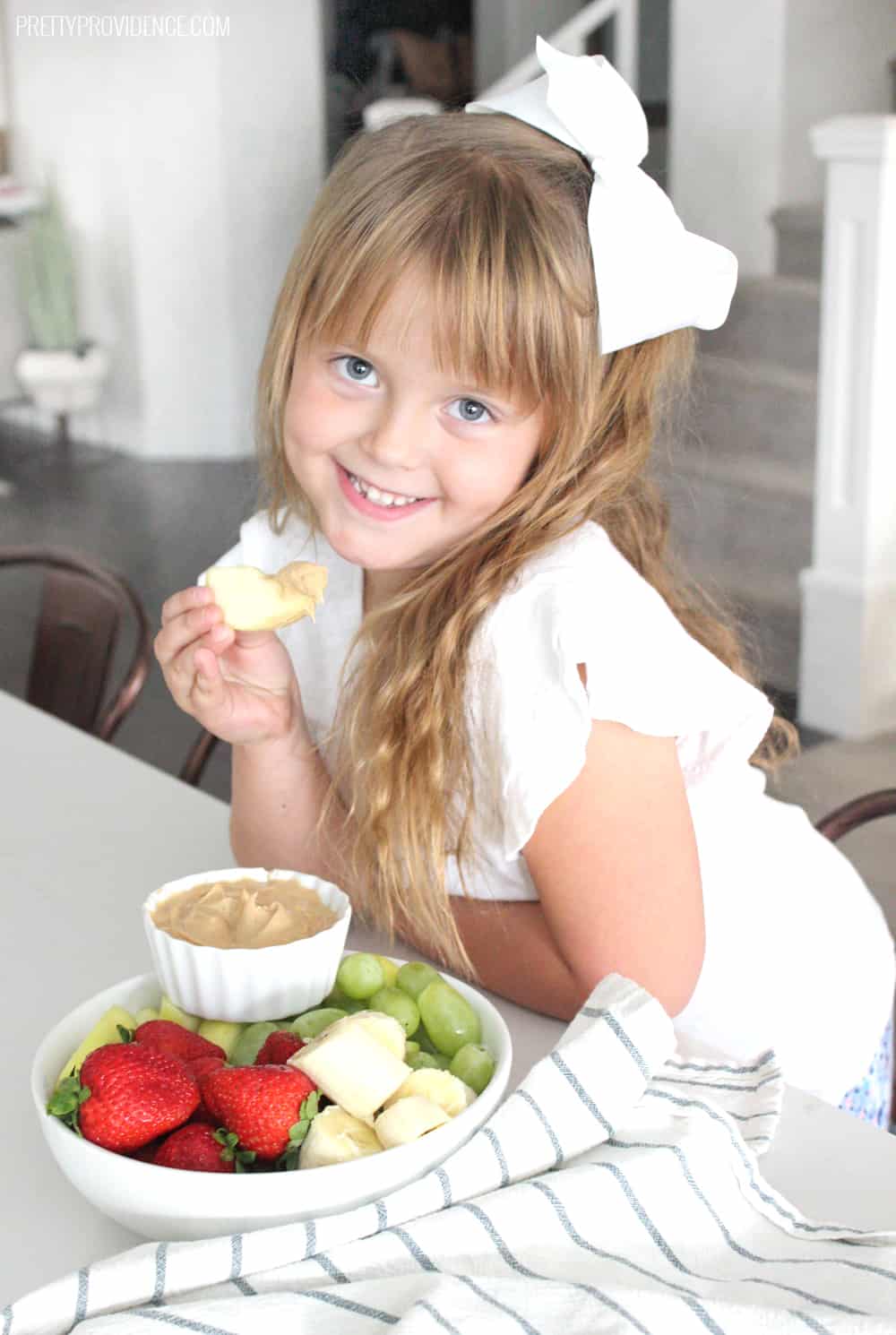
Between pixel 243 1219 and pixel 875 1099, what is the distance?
0.73 m

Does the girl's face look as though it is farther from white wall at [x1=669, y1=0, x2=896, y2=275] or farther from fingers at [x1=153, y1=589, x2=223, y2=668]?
white wall at [x1=669, y1=0, x2=896, y2=275]

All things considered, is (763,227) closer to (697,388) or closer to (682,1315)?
(697,388)

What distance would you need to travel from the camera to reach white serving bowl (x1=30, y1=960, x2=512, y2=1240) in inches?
28.7

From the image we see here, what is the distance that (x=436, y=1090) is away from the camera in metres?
0.78

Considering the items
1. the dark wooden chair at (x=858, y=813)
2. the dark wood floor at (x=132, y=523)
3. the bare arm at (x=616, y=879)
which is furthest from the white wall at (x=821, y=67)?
the bare arm at (x=616, y=879)

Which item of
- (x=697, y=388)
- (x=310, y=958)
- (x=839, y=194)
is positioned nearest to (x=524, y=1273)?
(x=310, y=958)

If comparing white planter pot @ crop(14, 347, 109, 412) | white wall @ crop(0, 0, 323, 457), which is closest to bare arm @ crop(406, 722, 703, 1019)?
white wall @ crop(0, 0, 323, 457)

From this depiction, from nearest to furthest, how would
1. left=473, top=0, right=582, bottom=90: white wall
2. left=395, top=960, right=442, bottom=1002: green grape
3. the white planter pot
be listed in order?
left=395, top=960, right=442, bottom=1002: green grape < the white planter pot < left=473, top=0, right=582, bottom=90: white wall

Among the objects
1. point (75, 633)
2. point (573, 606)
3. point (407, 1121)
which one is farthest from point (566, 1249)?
point (75, 633)

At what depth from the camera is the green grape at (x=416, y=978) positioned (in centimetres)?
88

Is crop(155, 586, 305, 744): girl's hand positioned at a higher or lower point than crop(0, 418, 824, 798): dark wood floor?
higher

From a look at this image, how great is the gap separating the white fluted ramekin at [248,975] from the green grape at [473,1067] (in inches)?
3.8

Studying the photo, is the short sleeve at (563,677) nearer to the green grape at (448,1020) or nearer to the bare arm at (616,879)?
the bare arm at (616,879)

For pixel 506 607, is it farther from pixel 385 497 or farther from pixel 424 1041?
pixel 424 1041
